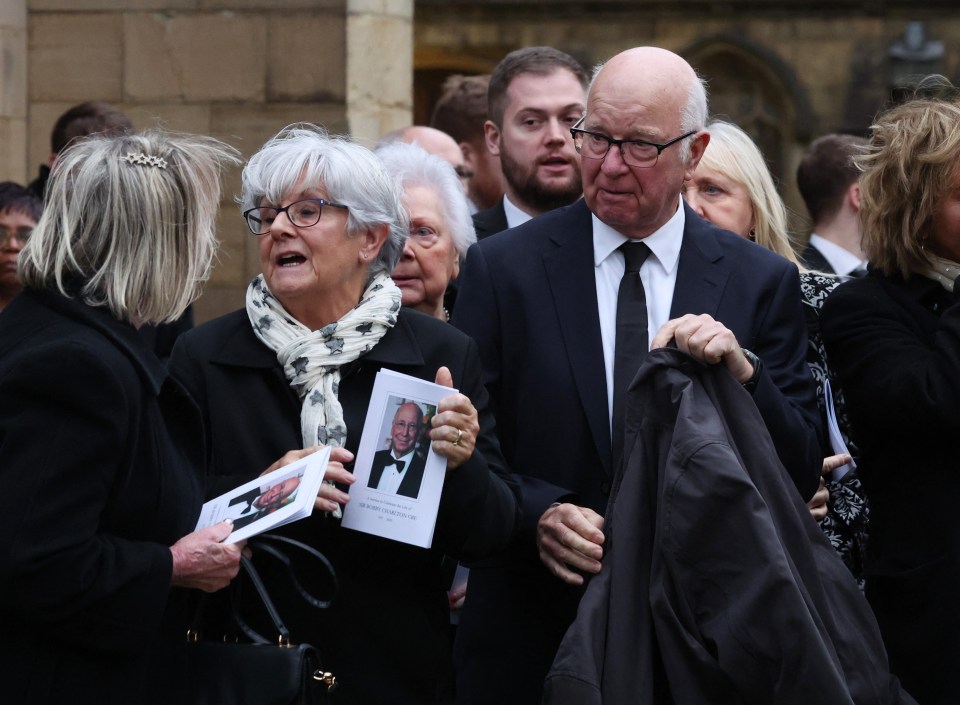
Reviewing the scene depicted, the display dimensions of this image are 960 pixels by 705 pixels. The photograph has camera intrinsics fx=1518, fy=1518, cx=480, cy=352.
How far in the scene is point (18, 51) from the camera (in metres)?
7.14

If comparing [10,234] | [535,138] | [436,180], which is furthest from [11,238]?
[535,138]

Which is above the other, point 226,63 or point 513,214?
point 226,63

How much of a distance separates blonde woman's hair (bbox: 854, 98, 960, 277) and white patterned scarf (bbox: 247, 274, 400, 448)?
4.42ft

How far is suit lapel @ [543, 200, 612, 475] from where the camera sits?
370 centimetres

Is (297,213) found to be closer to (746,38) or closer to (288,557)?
(288,557)

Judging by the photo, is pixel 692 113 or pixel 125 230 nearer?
pixel 125 230

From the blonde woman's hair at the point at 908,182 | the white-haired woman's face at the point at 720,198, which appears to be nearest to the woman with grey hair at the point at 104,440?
the blonde woman's hair at the point at 908,182

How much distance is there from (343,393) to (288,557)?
1.45 ft

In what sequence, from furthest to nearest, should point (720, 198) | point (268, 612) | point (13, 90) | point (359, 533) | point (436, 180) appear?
point (13, 90), point (720, 198), point (436, 180), point (359, 533), point (268, 612)

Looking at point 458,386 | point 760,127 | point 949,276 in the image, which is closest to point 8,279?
point 458,386

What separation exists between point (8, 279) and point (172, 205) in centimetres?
255

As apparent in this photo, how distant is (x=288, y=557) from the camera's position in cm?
345

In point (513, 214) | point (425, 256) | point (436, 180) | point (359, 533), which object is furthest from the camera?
point (513, 214)

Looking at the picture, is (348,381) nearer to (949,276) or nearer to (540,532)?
(540,532)
